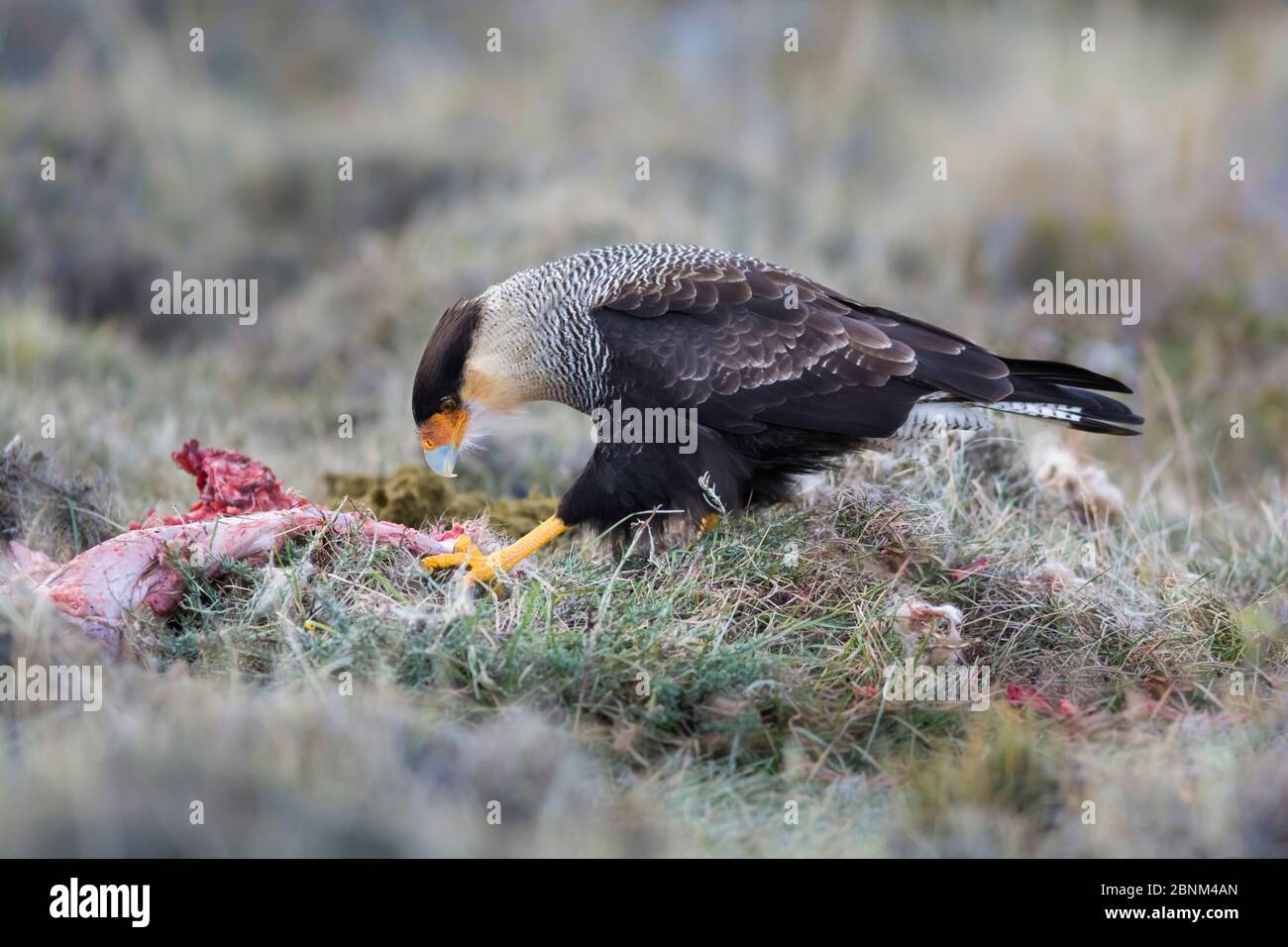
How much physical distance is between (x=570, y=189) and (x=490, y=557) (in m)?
6.58

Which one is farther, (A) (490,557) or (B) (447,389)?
(B) (447,389)

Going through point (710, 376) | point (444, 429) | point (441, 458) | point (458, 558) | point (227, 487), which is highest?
point (710, 376)

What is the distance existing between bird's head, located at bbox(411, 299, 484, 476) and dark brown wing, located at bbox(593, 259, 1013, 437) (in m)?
0.64

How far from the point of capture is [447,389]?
591 centimetres

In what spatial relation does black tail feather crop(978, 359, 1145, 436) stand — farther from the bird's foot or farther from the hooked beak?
the hooked beak

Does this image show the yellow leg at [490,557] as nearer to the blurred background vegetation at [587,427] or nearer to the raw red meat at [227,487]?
the blurred background vegetation at [587,427]

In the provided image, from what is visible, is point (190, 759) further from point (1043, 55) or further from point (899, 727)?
point (1043, 55)

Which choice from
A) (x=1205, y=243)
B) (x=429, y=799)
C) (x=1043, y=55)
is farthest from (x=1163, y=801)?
(x=1043, y=55)

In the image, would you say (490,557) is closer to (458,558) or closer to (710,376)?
(458,558)

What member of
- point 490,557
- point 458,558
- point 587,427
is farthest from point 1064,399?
point 587,427

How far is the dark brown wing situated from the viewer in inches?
220

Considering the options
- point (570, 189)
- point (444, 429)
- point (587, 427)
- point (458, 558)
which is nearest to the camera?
point (458, 558)

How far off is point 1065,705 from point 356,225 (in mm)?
9138

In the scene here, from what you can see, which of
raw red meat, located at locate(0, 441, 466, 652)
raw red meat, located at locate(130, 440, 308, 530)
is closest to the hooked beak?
raw red meat, located at locate(0, 441, 466, 652)
